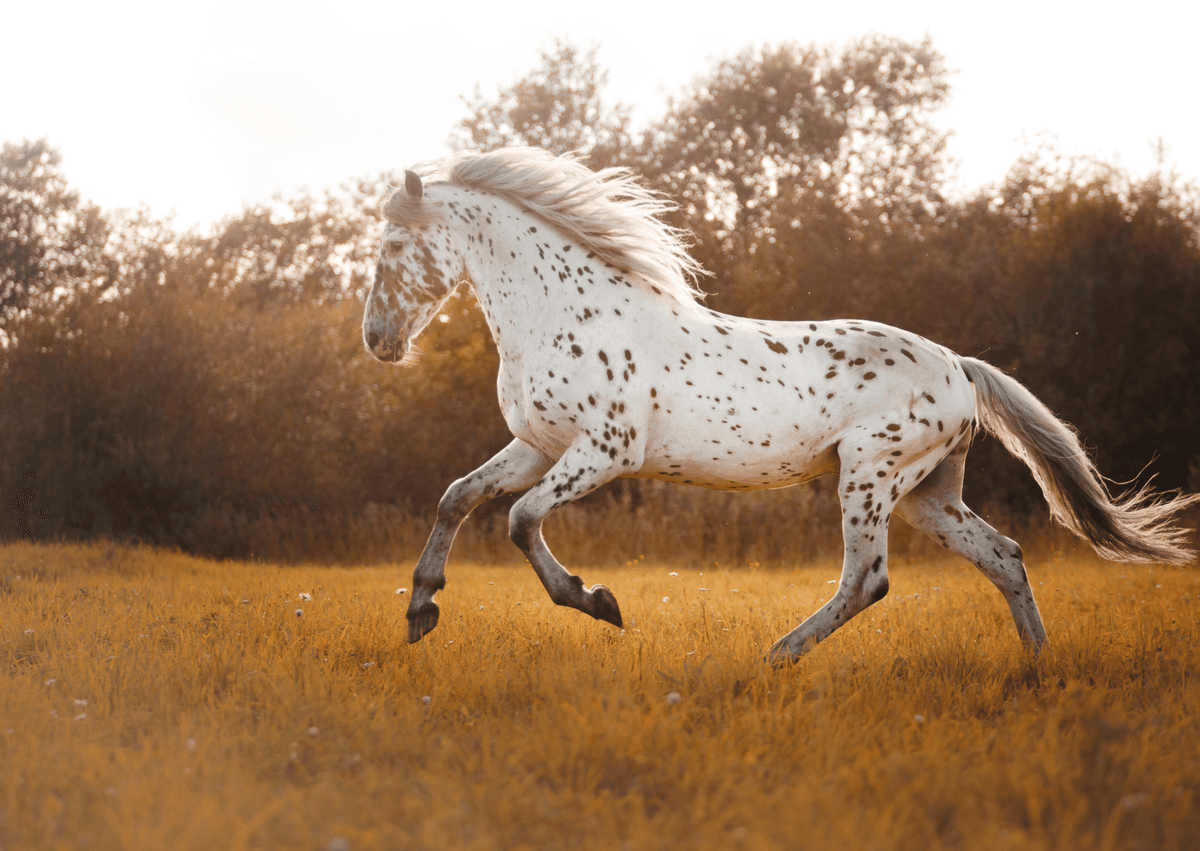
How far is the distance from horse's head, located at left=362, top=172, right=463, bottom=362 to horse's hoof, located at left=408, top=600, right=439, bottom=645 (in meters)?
1.49

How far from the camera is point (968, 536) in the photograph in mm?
4953

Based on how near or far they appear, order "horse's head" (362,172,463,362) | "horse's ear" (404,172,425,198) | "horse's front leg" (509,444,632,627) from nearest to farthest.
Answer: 1. "horse's front leg" (509,444,632,627)
2. "horse's ear" (404,172,425,198)
3. "horse's head" (362,172,463,362)

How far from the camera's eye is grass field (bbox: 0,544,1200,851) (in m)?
2.24

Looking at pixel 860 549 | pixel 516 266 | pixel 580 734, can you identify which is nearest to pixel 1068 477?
pixel 860 549

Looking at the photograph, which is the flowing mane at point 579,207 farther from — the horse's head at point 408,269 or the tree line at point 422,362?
the tree line at point 422,362

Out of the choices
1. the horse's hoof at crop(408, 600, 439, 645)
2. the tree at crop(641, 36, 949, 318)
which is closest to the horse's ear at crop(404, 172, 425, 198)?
the horse's hoof at crop(408, 600, 439, 645)

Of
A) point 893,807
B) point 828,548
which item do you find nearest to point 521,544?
point 893,807

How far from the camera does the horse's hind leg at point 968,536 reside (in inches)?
189

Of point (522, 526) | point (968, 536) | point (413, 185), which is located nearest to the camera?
point (522, 526)

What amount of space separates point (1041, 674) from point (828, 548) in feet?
21.9

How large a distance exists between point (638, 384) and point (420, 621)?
1.64m

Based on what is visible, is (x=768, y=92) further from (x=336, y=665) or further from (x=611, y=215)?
(x=336, y=665)

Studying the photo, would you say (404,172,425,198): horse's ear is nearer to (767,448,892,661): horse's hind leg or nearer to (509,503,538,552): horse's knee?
(509,503,538,552): horse's knee

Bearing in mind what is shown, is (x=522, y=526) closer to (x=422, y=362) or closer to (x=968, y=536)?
(x=968, y=536)
